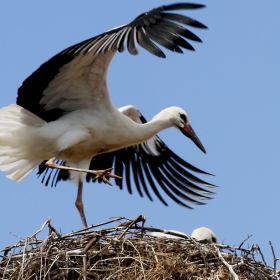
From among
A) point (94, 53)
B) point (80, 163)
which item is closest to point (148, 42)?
point (94, 53)

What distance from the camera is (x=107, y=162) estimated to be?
12.0 meters

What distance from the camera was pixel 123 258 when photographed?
855cm

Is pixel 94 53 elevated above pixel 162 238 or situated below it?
above

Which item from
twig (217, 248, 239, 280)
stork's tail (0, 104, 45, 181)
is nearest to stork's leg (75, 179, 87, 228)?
stork's tail (0, 104, 45, 181)

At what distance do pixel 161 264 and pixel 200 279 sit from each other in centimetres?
36

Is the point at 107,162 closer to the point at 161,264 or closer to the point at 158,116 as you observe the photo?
the point at 158,116

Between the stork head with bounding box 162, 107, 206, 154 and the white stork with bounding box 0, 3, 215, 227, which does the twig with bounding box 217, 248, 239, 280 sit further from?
the stork head with bounding box 162, 107, 206, 154

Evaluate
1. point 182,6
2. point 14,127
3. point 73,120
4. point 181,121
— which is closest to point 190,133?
point 181,121

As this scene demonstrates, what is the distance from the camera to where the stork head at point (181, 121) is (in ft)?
35.2

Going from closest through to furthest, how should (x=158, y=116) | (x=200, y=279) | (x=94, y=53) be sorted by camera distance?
(x=200, y=279)
(x=94, y=53)
(x=158, y=116)

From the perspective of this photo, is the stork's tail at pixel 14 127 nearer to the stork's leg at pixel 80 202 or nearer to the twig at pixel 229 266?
the stork's leg at pixel 80 202

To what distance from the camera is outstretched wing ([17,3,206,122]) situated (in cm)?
848

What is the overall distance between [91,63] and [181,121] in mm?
1383

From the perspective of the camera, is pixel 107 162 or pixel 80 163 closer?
pixel 80 163
